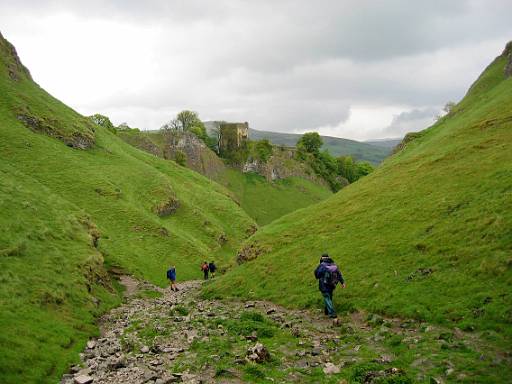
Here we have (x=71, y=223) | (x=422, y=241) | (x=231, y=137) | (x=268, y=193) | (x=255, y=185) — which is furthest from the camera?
(x=231, y=137)

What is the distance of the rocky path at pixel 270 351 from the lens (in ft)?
52.5

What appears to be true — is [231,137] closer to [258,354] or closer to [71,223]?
[71,223]

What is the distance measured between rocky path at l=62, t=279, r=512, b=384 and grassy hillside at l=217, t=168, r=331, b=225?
99.1 meters

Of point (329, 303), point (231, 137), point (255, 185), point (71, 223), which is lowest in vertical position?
point (329, 303)

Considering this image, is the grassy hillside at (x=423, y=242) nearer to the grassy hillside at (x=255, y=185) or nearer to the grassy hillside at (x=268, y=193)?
the grassy hillside at (x=268, y=193)

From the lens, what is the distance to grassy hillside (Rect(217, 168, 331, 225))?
136 metres

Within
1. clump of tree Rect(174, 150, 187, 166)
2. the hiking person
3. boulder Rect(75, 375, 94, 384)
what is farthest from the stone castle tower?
boulder Rect(75, 375, 94, 384)

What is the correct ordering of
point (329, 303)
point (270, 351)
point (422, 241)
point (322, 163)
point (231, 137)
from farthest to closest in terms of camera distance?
1. point (322, 163)
2. point (231, 137)
3. point (422, 241)
4. point (329, 303)
5. point (270, 351)

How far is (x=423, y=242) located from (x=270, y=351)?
14104 millimetres

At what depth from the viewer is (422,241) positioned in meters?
28.2

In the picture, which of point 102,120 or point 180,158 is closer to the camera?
point 180,158

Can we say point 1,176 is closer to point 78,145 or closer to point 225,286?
point 225,286

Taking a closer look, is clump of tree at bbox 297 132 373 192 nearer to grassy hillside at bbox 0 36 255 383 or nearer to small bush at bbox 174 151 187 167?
small bush at bbox 174 151 187 167

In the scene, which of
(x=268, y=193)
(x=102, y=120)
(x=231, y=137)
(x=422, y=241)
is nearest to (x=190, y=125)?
(x=231, y=137)
